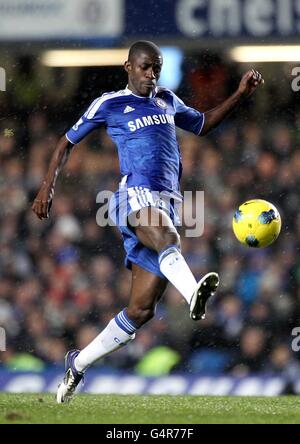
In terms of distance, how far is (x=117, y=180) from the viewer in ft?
34.6

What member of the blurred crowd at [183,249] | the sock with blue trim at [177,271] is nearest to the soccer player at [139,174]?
the sock with blue trim at [177,271]

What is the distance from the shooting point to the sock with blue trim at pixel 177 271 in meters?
5.74

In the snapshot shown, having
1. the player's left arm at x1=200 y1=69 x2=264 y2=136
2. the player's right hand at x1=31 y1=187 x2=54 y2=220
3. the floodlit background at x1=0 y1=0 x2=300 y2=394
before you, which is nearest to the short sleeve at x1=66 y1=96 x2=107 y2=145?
the player's right hand at x1=31 y1=187 x2=54 y2=220

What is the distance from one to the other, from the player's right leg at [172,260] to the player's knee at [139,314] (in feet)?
1.36

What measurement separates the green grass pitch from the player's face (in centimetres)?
199

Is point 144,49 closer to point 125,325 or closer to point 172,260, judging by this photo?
point 172,260

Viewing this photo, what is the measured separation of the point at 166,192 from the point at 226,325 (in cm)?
377

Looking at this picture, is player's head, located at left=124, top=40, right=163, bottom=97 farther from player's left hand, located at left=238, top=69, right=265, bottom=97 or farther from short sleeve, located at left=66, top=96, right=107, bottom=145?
player's left hand, located at left=238, top=69, right=265, bottom=97

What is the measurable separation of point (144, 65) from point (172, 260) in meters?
1.33

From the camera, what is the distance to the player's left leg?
640 cm

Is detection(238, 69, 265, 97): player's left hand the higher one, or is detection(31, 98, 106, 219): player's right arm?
detection(238, 69, 265, 97): player's left hand

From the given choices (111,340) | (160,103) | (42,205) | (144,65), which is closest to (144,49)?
Result: (144,65)

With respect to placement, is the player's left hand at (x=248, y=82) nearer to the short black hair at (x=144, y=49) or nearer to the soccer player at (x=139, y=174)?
the soccer player at (x=139, y=174)
